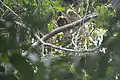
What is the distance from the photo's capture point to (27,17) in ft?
1.52

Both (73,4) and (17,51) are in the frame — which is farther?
(73,4)

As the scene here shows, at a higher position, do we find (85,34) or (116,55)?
(116,55)

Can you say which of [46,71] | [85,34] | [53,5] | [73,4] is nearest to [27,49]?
[46,71]

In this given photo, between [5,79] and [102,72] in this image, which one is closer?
[5,79]

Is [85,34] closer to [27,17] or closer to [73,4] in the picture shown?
[73,4]

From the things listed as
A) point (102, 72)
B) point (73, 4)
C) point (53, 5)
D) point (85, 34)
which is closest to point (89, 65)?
point (102, 72)

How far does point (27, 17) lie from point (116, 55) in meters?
0.17

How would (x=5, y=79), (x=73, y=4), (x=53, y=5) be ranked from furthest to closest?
(x=73, y=4)
(x=53, y=5)
(x=5, y=79)

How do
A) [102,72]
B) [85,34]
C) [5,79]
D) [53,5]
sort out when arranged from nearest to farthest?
[5,79] < [102,72] < [53,5] < [85,34]

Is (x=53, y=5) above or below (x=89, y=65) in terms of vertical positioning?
above

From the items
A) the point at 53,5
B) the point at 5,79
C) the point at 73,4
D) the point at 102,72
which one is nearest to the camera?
the point at 5,79

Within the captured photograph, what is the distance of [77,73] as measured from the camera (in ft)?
1.95

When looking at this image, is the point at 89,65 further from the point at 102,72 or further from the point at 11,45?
the point at 11,45

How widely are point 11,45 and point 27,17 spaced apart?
0.23ft
